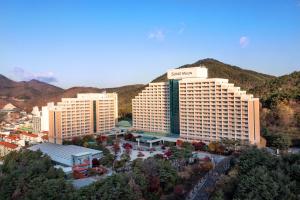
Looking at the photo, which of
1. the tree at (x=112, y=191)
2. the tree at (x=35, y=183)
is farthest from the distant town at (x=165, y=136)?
the tree at (x=112, y=191)

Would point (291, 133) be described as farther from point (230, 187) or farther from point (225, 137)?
point (230, 187)

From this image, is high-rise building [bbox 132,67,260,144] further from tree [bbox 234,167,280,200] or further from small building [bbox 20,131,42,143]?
small building [bbox 20,131,42,143]

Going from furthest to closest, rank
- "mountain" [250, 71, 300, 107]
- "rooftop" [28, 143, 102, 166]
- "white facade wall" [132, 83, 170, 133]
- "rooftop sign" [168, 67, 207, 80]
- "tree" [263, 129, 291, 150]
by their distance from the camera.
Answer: "white facade wall" [132, 83, 170, 133] → "mountain" [250, 71, 300, 107] → "rooftop sign" [168, 67, 207, 80] → "rooftop" [28, 143, 102, 166] → "tree" [263, 129, 291, 150]

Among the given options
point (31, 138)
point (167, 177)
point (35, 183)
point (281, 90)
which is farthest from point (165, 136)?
point (31, 138)

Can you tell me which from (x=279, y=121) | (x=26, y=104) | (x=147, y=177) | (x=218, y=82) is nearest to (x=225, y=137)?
(x=218, y=82)

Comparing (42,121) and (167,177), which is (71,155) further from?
(42,121)

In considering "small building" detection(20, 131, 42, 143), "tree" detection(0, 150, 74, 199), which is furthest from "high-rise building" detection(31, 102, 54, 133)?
"tree" detection(0, 150, 74, 199)

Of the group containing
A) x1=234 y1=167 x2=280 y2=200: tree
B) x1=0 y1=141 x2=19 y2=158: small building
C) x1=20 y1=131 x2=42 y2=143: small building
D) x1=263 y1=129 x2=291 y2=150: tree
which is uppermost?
x1=263 y1=129 x2=291 y2=150: tree
